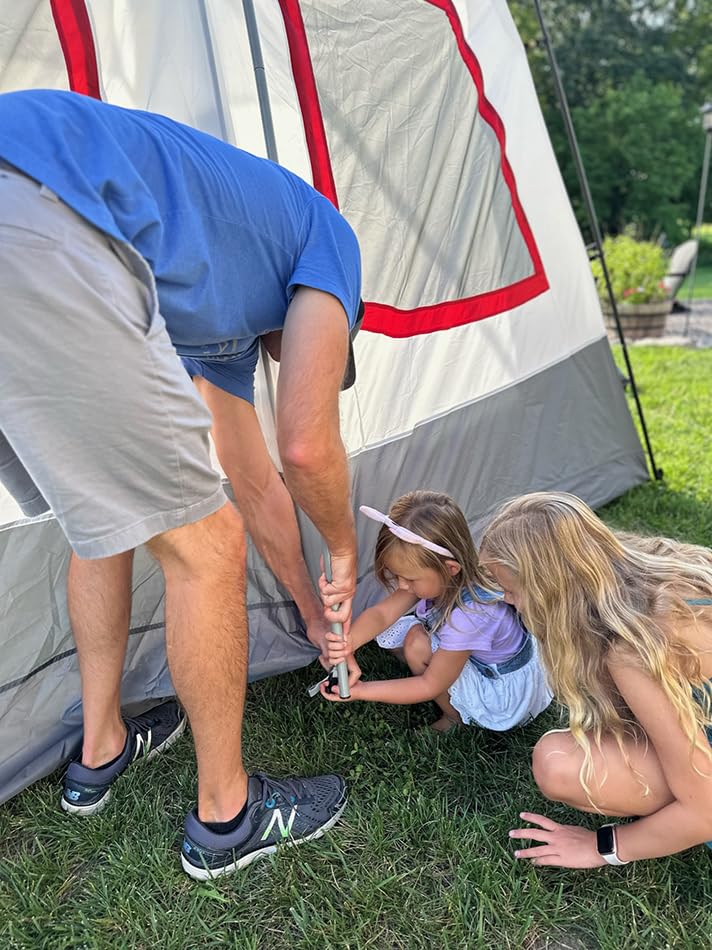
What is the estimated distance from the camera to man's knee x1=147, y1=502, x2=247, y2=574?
1242 millimetres

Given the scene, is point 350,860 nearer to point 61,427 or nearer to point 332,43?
point 61,427

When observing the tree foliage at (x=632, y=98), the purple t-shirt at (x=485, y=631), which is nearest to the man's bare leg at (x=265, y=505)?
the purple t-shirt at (x=485, y=631)

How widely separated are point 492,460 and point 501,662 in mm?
914

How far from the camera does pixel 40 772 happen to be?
5.38 ft

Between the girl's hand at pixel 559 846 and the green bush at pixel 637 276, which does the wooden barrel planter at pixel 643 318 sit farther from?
the girl's hand at pixel 559 846

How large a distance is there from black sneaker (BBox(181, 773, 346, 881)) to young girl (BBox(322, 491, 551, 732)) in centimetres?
22

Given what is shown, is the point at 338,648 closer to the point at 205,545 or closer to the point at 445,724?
the point at 445,724

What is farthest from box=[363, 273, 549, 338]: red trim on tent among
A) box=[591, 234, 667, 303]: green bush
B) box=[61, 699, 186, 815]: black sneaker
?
box=[591, 234, 667, 303]: green bush

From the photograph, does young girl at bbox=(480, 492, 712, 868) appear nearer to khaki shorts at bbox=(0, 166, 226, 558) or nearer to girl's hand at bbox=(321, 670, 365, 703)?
girl's hand at bbox=(321, 670, 365, 703)

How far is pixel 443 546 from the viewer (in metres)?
1.72

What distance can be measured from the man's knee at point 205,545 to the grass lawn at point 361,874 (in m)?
0.58

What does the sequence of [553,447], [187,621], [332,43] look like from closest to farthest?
[187,621]
[332,43]
[553,447]

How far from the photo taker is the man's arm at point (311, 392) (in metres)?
1.31

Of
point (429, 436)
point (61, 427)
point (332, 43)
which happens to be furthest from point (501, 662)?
point (332, 43)
